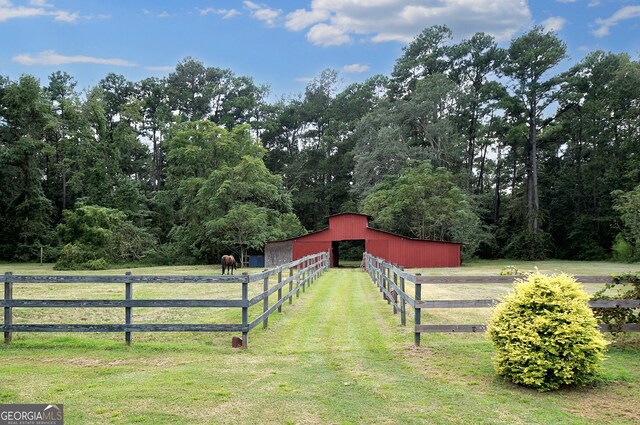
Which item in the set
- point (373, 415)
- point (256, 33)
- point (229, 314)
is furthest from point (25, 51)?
point (373, 415)

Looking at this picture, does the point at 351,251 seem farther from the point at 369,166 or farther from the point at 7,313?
the point at 7,313

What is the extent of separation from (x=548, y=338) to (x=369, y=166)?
149 ft

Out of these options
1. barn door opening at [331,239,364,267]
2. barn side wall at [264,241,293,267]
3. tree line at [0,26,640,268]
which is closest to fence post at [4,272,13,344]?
tree line at [0,26,640,268]

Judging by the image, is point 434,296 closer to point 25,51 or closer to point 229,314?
point 229,314

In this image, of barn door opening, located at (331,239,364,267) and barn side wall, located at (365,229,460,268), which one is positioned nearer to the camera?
barn side wall, located at (365,229,460,268)

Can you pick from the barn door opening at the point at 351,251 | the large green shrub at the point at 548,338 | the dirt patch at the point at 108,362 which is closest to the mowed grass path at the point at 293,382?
the dirt patch at the point at 108,362

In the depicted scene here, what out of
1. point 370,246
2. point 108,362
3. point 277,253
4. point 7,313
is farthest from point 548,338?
point 277,253

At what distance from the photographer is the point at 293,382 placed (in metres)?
5.93

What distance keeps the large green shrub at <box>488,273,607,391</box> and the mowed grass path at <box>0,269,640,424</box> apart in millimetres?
207

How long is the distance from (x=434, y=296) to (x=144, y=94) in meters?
57.8

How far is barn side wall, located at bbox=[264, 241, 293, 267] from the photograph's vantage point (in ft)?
129

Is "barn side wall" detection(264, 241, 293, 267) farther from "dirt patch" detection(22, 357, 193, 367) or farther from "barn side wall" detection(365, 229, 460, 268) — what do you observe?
"dirt patch" detection(22, 357, 193, 367)

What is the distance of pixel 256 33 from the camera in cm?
2831

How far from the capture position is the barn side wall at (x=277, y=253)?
3947 centimetres
